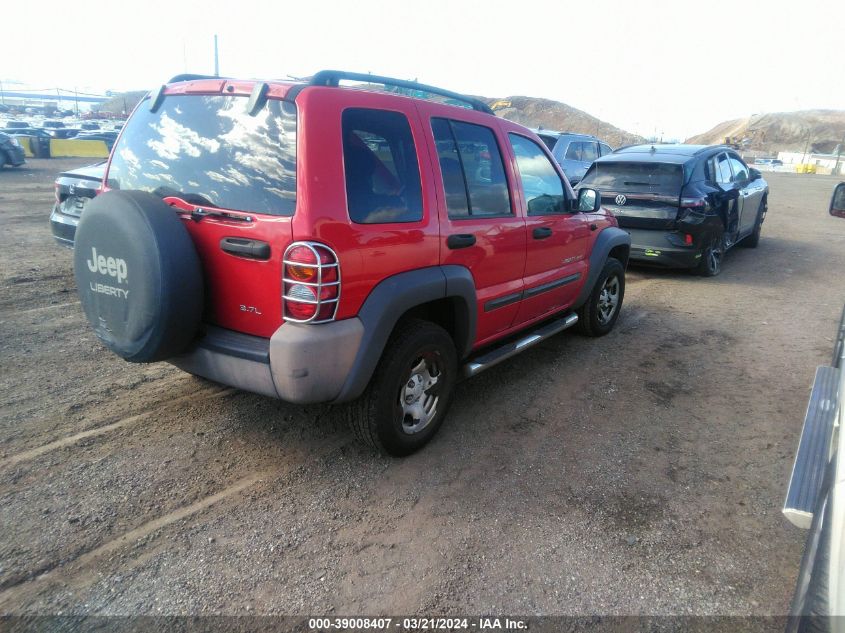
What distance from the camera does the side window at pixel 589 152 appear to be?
13797mm

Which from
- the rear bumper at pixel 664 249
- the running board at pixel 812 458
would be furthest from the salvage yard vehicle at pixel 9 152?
the running board at pixel 812 458

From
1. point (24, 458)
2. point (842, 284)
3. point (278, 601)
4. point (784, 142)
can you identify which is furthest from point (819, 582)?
point (784, 142)

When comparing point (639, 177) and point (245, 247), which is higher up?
point (639, 177)

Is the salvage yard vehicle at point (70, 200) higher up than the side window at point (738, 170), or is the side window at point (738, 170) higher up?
the side window at point (738, 170)

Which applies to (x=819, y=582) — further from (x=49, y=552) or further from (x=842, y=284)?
(x=842, y=284)

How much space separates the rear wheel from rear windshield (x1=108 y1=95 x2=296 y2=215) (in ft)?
22.6

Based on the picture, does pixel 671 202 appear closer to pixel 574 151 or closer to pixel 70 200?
pixel 574 151

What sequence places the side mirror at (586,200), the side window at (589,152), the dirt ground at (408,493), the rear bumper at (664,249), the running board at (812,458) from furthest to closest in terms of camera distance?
the side window at (589,152) → the rear bumper at (664,249) → the side mirror at (586,200) → the dirt ground at (408,493) → the running board at (812,458)

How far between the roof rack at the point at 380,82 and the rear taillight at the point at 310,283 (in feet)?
2.92

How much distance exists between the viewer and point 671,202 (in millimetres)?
7719

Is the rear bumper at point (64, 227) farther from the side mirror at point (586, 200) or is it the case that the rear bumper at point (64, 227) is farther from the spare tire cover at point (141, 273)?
the side mirror at point (586, 200)

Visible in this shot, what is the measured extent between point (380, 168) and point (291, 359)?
1.09 m

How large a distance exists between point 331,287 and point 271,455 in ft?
4.12

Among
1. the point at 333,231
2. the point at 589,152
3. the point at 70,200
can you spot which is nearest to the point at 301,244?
the point at 333,231
